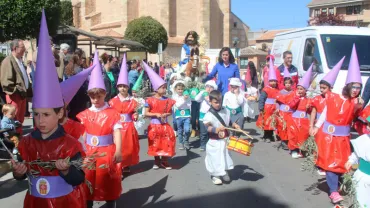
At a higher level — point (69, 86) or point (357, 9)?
point (357, 9)

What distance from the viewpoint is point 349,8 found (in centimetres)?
6175

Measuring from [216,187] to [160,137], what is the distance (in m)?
1.49

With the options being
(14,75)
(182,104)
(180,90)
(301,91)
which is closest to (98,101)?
(14,75)

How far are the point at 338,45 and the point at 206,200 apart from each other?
6507 mm

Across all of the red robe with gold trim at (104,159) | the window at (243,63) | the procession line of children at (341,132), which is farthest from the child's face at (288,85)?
the window at (243,63)

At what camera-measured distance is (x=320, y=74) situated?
400 inches

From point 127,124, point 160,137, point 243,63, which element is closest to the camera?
point 127,124

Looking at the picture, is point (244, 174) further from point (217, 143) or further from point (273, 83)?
point (273, 83)

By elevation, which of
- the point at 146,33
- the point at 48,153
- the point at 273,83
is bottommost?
the point at 48,153

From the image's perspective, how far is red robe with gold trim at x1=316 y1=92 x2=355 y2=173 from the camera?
18.1 ft

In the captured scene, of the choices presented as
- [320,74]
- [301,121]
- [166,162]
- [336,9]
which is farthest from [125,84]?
[336,9]

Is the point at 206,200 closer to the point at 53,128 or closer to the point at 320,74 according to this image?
the point at 53,128

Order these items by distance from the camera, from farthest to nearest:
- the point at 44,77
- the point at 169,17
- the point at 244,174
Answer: the point at 169,17 < the point at 244,174 < the point at 44,77

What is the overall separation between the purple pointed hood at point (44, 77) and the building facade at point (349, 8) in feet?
194
